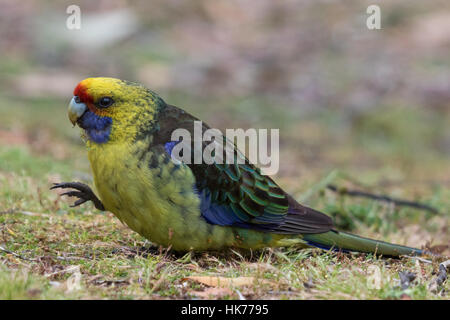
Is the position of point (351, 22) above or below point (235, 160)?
above

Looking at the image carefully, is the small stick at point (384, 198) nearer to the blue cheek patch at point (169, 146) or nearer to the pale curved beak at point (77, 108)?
the blue cheek patch at point (169, 146)

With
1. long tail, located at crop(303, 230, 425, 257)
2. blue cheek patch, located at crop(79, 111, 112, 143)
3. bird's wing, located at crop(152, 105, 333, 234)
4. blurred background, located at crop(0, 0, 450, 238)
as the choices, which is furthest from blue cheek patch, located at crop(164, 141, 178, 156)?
blurred background, located at crop(0, 0, 450, 238)

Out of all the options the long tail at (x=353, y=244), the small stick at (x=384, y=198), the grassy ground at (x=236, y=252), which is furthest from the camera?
the small stick at (x=384, y=198)

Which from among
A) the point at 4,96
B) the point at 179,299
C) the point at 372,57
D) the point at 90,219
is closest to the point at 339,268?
the point at 179,299

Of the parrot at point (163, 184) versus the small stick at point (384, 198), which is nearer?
the parrot at point (163, 184)

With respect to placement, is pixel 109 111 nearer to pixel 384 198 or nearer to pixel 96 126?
pixel 96 126

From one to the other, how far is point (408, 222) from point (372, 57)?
7.70 meters

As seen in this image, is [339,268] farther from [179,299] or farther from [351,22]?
[351,22]

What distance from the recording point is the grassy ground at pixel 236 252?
10.9 ft

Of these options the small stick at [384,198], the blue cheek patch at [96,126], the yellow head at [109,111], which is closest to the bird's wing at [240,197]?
the yellow head at [109,111]

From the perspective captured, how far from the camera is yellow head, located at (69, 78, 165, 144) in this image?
385 cm

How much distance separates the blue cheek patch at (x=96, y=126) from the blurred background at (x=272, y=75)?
2.02 metres

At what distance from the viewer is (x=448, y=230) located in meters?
5.67

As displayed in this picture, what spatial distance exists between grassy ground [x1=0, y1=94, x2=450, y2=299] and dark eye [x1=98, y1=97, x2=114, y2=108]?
0.95 meters
